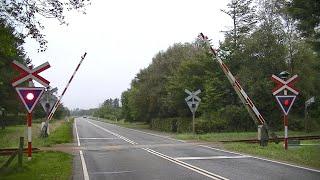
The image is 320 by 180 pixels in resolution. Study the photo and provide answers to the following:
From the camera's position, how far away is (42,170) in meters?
15.8

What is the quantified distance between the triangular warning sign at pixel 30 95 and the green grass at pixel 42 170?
6.65ft

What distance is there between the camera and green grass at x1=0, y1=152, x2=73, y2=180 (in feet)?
46.8

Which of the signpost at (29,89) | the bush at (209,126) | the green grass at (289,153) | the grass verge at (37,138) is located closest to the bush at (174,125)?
the bush at (209,126)

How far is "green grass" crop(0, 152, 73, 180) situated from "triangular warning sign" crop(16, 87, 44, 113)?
6.65 feet

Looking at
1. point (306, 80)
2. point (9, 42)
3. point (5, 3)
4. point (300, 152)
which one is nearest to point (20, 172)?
point (9, 42)

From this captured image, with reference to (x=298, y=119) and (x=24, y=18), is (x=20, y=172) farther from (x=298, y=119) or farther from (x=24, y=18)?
(x=298, y=119)

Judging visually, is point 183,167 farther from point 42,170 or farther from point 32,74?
point 32,74

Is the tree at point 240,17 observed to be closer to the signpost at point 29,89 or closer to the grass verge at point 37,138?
the grass verge at point 37,138

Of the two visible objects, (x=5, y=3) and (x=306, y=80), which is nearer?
(x=5, y=3)

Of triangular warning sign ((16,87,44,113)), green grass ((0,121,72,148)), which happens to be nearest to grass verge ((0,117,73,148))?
green grass ((0,121,72,148))

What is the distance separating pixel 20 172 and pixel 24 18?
16.5 feet

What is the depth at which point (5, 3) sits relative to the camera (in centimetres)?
1218

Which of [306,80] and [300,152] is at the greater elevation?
[306,80]

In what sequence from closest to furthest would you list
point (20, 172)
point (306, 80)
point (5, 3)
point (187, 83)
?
point (5, 3), point (20, 172), point (306, 80), point (187, 83)
